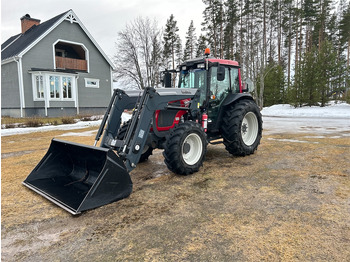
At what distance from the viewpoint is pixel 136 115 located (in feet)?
11.8

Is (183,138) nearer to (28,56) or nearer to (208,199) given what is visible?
(208,199)

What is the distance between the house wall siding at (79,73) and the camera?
16891mm

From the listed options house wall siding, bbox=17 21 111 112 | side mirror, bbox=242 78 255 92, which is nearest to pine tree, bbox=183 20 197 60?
house wall siding, bbox=17 21 111 112

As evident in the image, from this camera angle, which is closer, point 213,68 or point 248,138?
point 213,68

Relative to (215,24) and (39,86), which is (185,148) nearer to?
(39,86)

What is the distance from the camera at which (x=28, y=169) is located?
15.4 ft

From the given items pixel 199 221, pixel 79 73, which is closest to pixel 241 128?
pixel 199 221

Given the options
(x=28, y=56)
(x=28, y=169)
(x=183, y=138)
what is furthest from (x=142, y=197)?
(x=28, y=56)

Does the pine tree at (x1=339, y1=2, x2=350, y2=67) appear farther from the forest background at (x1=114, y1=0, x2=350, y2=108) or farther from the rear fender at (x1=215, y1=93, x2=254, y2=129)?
the rear fender at (x1=215, y1=93, x2=254, y2=129)

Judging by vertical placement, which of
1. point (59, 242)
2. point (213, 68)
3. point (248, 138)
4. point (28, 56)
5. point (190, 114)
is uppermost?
point (28, 56)

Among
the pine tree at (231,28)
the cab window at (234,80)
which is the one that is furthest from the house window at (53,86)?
the pine tree at (231,28)

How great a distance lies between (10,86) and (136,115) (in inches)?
703

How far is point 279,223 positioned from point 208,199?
0.93m

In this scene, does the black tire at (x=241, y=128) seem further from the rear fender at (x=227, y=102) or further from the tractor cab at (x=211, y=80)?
the tractor cab at (x=211, y=80)
